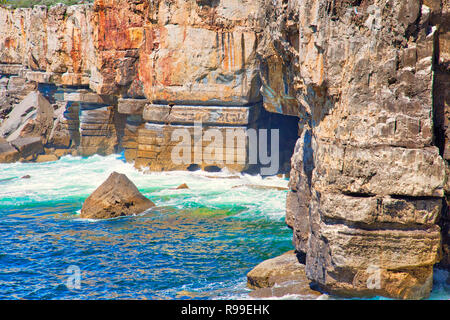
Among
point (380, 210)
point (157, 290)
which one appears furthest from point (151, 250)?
point (380, 210)

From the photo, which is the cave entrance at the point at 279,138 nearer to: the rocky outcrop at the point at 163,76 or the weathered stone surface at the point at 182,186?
the rocky outcrop at the point at 163,76

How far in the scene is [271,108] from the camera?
50.8ft

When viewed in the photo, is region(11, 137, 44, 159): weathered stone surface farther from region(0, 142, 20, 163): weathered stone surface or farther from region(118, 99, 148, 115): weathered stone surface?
region(118, 99, 148, 115): weathered stone surface

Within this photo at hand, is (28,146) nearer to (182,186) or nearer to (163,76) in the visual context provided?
(163,76)

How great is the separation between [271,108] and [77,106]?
13.7 metres

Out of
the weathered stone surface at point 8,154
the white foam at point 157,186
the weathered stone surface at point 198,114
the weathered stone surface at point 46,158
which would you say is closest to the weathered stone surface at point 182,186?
the white foam at point 157,186

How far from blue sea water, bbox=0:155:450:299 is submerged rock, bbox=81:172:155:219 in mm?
290

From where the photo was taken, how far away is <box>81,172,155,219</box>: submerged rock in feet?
46.5

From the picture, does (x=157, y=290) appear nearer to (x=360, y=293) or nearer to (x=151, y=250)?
(x=151, y=250)

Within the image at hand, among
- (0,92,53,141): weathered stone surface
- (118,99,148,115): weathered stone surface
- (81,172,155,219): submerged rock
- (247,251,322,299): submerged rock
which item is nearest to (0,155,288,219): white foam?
(81,172,155,219): submerged rock

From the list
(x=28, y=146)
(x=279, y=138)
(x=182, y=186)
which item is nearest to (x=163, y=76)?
(x=182, y=186)

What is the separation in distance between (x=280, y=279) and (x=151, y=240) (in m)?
4.45

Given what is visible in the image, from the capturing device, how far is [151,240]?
1223 cm

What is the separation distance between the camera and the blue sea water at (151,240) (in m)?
9.47
